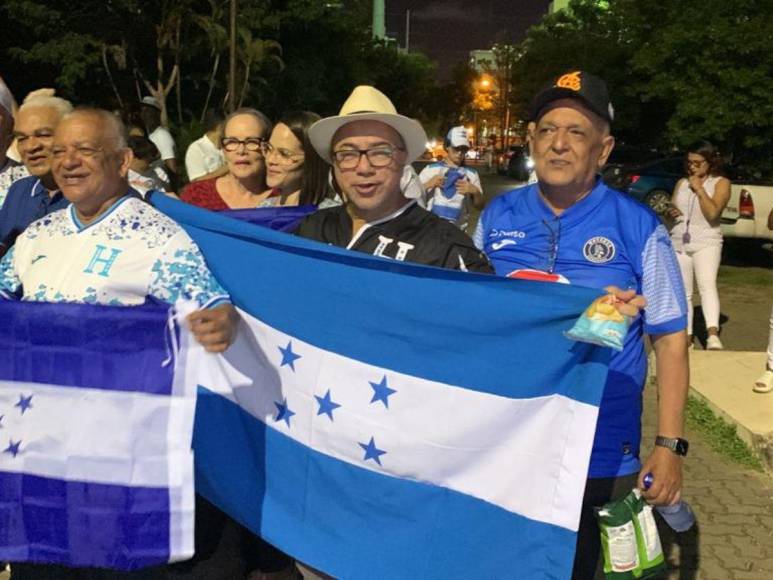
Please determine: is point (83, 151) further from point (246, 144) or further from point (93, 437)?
point (246, 144)

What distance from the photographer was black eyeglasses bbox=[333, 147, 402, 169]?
3127 mm

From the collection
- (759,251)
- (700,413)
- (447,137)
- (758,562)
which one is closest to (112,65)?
(759,251)

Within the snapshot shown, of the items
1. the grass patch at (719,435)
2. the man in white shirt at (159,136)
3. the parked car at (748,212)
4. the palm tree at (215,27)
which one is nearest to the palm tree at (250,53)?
the palm tree at (215,27)

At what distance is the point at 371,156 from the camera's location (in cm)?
313

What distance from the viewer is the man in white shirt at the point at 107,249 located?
9.77 ft

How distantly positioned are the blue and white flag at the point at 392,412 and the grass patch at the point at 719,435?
389 cm

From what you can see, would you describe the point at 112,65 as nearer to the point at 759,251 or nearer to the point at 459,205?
the point at 759,251

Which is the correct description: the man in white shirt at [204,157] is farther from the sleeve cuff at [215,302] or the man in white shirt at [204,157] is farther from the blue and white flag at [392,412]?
the sleeve cuff at [215,302]

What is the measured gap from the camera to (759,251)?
17.3 metres

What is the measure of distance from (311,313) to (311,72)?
36550mm

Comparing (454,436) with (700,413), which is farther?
(700,413)

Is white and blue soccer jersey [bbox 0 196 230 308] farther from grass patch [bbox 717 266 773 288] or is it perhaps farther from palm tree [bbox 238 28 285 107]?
palm tree [bbox 238 28 285 107]

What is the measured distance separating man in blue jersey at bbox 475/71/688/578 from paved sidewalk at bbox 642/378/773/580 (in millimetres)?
2008

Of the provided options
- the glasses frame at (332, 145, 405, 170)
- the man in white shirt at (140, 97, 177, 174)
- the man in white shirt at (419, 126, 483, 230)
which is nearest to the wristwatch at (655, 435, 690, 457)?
the glasses frame at (332, 145, 405, 170)
